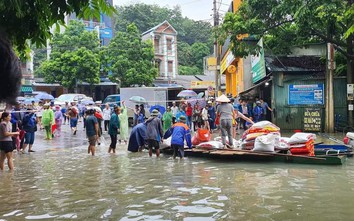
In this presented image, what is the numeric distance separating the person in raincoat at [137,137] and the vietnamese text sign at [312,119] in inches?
356

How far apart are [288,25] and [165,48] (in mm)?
37958

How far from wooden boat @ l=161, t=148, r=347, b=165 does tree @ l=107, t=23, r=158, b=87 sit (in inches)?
1229

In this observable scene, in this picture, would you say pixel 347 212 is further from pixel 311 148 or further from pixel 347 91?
pixel 347 91

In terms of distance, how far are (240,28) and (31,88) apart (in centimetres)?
2912

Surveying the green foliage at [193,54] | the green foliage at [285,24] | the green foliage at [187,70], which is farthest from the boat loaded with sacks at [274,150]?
the green foliage at [193,54]

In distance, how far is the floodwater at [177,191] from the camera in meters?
6.67

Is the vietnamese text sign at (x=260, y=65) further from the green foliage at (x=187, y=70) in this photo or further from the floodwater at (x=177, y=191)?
the green foliage at (x=187, y=70)

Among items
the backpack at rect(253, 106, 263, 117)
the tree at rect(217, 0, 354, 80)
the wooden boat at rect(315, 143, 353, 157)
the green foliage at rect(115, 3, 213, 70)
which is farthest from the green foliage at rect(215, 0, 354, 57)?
the green foliage at rect(115, 3, 213, 70)

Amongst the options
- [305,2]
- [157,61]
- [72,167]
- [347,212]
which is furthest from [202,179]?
[157,61]

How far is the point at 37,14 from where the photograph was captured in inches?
140

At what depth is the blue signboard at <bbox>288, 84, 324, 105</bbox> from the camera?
2025 cm

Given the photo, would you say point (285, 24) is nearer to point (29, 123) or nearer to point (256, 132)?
point (256, 132)

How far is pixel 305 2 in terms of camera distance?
1695 cm

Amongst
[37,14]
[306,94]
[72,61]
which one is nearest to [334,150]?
[306,94]
